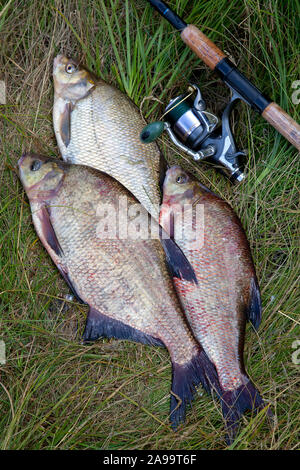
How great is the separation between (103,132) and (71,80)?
0.40m

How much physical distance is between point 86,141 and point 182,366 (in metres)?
1.42

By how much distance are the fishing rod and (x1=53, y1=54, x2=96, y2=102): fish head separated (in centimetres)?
47

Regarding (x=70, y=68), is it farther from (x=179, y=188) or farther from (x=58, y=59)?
(x=179, y=188)

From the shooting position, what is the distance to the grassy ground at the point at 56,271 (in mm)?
2463

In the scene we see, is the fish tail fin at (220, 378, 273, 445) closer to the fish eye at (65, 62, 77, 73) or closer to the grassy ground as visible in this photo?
the grassy ground

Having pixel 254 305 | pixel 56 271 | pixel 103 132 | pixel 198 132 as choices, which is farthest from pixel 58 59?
pixel 254 305

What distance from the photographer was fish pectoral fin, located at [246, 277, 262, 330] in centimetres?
250

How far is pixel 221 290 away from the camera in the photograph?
8.00 feet

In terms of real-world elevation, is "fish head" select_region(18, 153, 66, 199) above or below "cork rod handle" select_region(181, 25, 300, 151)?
below

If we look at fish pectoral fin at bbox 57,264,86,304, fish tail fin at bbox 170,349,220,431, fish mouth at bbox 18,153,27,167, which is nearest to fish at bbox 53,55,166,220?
fish mouth at bbox 18,153,27,167

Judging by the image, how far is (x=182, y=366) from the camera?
2.41 metres

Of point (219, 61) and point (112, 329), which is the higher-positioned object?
point (219, 61)

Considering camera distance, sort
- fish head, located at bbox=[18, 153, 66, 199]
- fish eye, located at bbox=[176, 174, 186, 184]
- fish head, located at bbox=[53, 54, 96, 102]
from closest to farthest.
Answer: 1. fish head, located at bbox=[18, 153, 66, 199]
2. fish eye, located at bbox=[176, 174, 186, 184]
3. fish head, located at bbox=[53, 54, 96, 102]

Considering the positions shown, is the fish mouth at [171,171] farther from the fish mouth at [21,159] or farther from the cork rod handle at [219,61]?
the fish mouth at [21,159]
